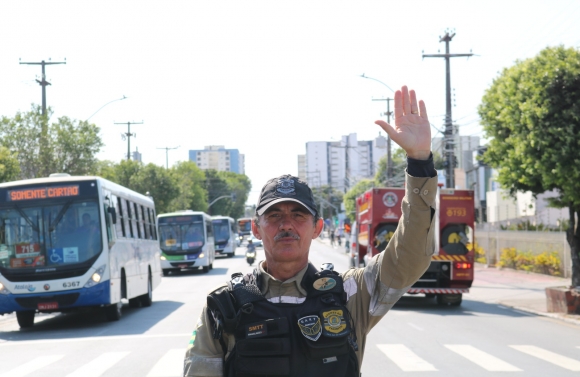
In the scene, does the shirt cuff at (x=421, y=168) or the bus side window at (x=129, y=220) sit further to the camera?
the bus side window at (x=129, y=220)

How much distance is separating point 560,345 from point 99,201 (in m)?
9.38

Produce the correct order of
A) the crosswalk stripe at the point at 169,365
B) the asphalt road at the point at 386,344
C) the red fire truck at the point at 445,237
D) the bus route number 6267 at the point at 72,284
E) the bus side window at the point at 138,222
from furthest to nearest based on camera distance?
the bus side window at the point at 138,222 → the red fire truck at the point at 445,237 → the bus route number 6267 at the point at 72,284 → the asphalt road at the point at 386,344 → the crosswalk stripe at the point at 169,365

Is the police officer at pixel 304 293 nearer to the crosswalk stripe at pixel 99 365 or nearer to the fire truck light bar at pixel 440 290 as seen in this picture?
the crosswalk stripe at pixel 99 365

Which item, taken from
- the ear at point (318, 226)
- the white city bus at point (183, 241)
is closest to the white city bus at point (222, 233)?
the white city bus at point (183, 241)

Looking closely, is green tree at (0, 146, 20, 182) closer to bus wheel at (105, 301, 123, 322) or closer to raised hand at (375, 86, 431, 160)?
bus wheel at (105, 301, 123, 322)

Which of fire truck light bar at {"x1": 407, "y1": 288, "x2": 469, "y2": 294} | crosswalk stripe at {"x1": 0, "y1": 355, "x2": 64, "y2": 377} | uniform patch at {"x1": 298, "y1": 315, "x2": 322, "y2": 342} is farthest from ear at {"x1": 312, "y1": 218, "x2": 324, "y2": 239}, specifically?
fire truck light bar at {"x1": 407, "y1": 288, "x2": 469, "y2": 294}

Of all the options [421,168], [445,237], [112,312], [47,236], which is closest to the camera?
[421,168]

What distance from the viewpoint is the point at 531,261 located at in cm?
3203

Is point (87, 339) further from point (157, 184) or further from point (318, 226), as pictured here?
point (157, 184)

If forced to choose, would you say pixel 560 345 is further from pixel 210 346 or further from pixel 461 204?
pixel 210 346

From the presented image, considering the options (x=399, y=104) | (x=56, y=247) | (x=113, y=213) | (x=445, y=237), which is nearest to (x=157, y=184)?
(x=445, y=237)

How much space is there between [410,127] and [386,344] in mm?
9973

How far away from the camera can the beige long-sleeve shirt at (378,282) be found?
321cm

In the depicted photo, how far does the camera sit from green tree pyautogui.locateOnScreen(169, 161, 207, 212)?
234 ft
